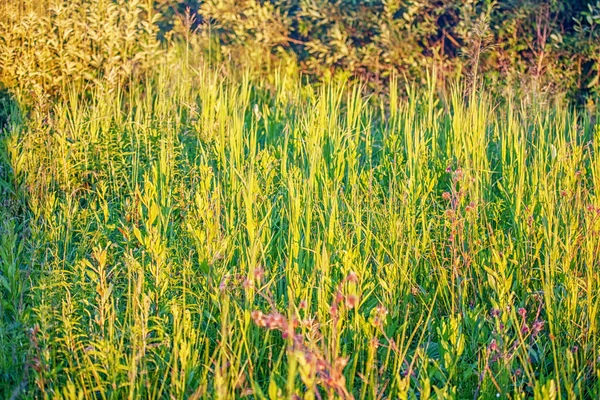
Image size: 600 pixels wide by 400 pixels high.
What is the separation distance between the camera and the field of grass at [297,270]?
92.7 inches

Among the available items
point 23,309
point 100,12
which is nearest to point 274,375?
point 23,309

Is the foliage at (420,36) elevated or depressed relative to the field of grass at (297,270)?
elevated

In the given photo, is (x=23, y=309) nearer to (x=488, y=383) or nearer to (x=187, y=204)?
(x=187, y=204)

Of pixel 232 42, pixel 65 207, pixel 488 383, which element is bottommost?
pixel 488 383

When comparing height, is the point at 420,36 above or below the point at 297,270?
above

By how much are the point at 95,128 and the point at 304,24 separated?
9.53ft

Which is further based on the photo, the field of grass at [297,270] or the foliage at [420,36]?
the foliage at [420,36]

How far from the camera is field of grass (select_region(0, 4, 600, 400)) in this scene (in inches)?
92.7

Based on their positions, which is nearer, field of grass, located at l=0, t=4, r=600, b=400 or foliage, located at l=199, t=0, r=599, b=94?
field of grass, located at l=0, t=4, r=600, b=400

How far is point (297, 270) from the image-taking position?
2.78 metres

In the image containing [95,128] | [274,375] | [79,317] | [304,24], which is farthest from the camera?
[304,24]

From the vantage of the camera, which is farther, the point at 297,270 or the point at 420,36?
the point at 420,36

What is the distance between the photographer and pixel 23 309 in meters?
2.76

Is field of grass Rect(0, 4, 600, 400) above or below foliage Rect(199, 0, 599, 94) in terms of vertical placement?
below
